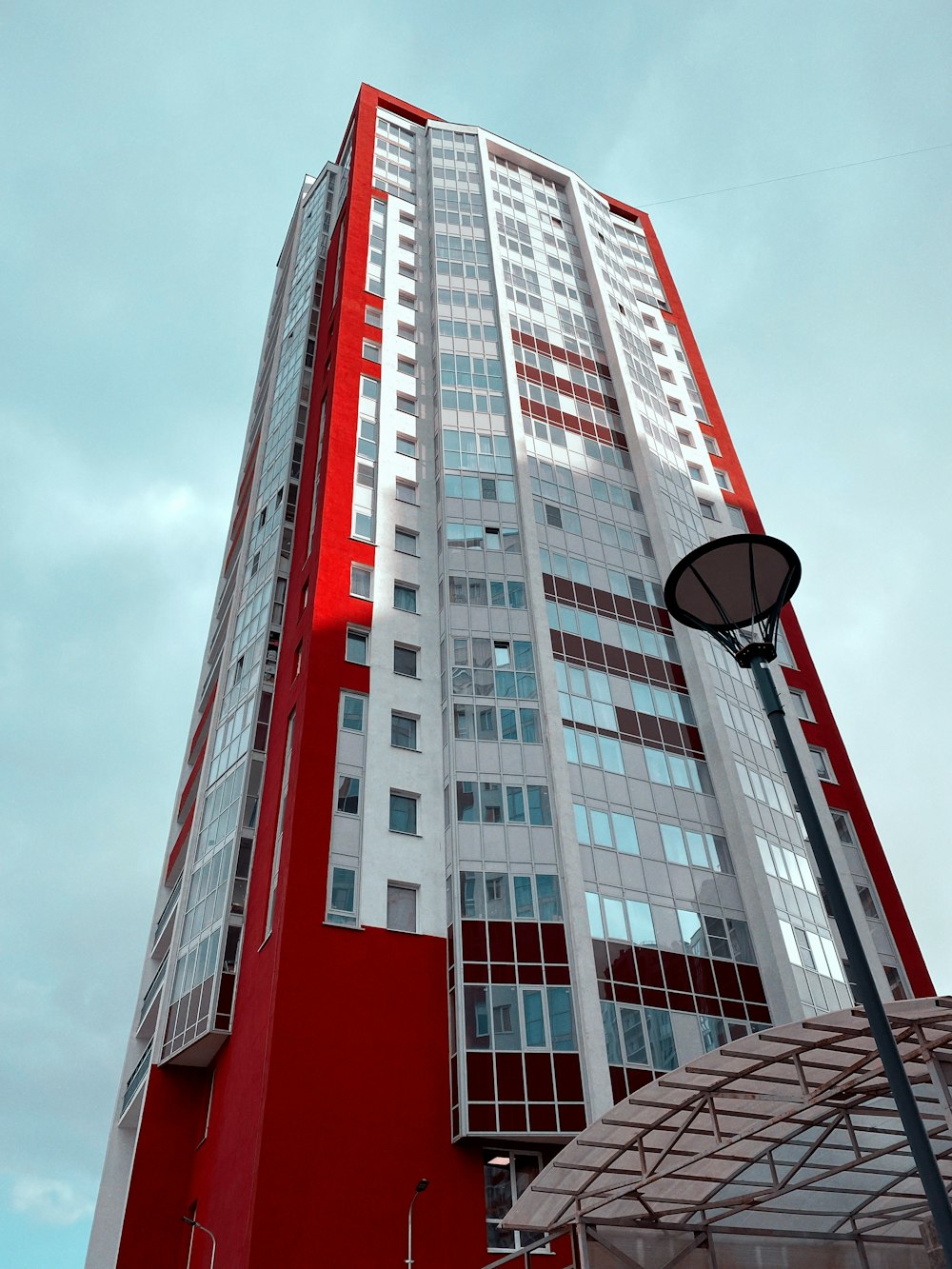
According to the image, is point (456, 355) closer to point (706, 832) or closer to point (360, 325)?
point (360, 325)

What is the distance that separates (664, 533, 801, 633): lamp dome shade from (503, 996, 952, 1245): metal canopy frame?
6572 mm

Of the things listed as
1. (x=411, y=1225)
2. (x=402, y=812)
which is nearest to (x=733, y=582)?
(x=411, y=1225)

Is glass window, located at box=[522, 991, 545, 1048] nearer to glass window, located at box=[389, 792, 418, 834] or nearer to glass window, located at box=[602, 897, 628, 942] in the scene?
glass window, located at box=[602, 897, 628, 942]

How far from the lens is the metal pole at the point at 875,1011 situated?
7.50 m

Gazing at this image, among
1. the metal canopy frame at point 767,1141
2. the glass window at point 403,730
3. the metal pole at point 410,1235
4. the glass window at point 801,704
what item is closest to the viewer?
the metal canopy frame at point 767,1141

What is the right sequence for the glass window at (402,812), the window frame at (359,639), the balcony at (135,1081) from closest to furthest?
the glass window at (402,812), the balcony at (135,1081), the window frame at (359,639)

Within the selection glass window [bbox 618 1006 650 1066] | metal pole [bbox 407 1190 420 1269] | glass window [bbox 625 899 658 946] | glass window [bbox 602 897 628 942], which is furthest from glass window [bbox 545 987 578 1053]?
metal pole [bbox 407 1190 420 1269]

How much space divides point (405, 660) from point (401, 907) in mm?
9927

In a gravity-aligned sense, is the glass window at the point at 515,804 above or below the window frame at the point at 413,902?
above

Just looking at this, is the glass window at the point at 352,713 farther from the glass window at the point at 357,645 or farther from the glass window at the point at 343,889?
the glass window at the point at 343,889

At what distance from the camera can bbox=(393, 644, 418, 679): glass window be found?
3738 cm

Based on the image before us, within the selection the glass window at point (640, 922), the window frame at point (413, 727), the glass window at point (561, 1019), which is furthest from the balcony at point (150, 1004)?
the glass window at point (640, 922)

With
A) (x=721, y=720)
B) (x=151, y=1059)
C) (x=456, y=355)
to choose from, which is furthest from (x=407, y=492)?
(x=151, y=1059)

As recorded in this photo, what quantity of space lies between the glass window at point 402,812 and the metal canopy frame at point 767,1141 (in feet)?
50.5
